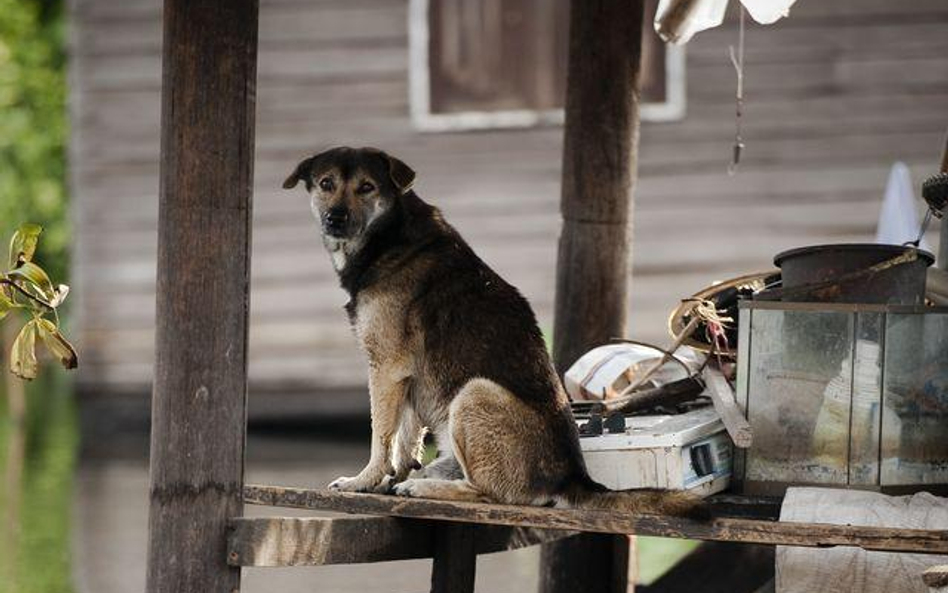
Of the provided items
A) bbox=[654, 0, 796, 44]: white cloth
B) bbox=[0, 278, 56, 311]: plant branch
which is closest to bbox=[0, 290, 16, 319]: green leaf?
bbox=[0, 278, 56, 311]: plant branch

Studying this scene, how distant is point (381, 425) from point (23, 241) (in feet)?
4.23

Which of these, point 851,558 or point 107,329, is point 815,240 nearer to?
point 107,329

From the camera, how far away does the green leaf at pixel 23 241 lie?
4.18 m

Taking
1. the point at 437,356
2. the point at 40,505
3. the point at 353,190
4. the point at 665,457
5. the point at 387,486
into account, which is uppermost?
the point at 353,190

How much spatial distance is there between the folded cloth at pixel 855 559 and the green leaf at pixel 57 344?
200cm

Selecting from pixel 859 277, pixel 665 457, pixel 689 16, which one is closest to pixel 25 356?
pixel 665 457

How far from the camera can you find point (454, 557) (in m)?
5.57

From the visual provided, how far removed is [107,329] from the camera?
44.1ft

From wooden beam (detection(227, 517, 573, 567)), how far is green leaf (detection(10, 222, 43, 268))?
3.30 feet

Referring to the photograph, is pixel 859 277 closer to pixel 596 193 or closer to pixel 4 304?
pixel 596 193

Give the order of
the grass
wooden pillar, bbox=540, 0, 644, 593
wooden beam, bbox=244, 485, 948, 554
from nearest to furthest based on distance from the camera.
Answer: wooden beam, bbox=244, 485, 948, 554 < wooden pillar, bbox=540, 0, 644, 593 < the grass

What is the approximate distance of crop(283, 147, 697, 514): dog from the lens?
15.6 ft

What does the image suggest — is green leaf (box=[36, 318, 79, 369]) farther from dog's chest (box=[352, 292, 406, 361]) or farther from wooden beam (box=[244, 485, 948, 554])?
dog's chest (box=[352, 292, 406, 361])

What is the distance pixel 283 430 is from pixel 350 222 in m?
8.87
